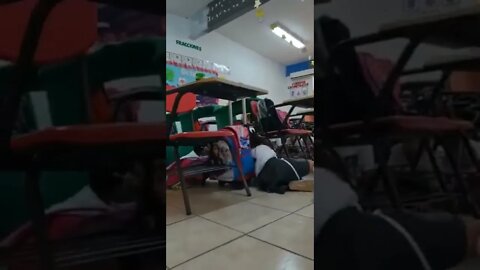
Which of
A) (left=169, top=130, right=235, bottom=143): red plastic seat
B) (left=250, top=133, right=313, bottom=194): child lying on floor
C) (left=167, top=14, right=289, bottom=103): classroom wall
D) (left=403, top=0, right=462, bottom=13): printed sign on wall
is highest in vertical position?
(left=167, top=14, right=289, bottom=103): classroom wall

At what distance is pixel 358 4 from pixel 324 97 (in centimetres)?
18

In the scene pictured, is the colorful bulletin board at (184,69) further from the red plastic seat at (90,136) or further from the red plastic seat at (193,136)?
the red plastic seat at (90,136)

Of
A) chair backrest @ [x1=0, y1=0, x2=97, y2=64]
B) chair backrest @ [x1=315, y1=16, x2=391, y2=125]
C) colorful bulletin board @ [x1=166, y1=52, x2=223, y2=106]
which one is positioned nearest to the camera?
chair backrest @ [x1=0, y1=0, x2=97, y2=64]

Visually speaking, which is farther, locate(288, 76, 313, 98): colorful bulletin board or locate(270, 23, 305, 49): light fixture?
locate(288, 76, 313, 98): colorful bulletin board

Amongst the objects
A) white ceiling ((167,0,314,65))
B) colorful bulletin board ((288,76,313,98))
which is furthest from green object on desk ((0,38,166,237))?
colorful bulletin board ((288,76,313,98))

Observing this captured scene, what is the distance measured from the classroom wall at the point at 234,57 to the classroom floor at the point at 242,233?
128 inches

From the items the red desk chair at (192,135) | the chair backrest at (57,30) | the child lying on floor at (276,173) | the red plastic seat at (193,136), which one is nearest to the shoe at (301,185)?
the child lying on floor at (276,173)

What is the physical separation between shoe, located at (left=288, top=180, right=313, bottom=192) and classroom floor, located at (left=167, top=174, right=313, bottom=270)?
14 cm

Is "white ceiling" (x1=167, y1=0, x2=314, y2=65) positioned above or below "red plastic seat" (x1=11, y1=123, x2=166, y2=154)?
above

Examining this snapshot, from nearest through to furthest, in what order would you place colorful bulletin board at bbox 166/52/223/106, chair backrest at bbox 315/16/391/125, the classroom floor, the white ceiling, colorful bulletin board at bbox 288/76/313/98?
chair backrest at bbox 315/16/391/125 < the classroom floor < the white ceiling < colorful bulletin board at bbox 166/52/223/106 < colorful bulletin board at bbox 288/76/313/98

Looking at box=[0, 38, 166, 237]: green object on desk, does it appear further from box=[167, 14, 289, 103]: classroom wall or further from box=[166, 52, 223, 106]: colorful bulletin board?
box=[167, 14, 289, 103]: classroom wall

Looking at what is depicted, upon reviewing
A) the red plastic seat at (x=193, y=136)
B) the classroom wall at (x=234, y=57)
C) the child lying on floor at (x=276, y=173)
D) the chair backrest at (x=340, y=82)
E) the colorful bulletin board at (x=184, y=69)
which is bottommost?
the child lying on floor at (x=276, y=173)

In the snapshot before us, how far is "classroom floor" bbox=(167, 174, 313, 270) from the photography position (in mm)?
729

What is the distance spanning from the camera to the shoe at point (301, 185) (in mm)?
1658
